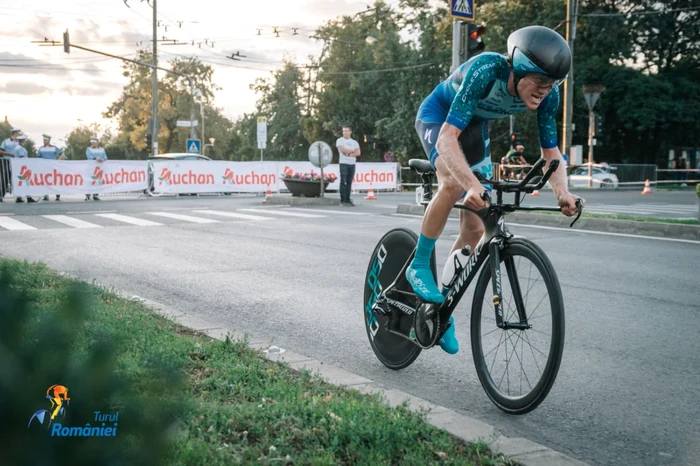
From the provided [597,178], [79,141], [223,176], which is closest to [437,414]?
[223,176]

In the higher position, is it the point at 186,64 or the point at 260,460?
the point at 186,64

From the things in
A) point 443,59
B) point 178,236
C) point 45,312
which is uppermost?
point 443,59

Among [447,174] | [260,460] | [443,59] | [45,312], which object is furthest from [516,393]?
[443,59]

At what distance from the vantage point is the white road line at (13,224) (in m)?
13.6

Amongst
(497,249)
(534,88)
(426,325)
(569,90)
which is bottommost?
(426,325)

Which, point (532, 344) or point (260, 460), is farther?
point (532, 344)

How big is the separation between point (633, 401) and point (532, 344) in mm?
770

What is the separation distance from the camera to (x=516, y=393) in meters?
3.55

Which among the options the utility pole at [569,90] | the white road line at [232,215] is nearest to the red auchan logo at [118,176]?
the white road line at [232,215]

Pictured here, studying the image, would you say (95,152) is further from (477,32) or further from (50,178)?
(477,32)

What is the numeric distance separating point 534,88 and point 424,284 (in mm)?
1179

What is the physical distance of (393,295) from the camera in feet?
14.4

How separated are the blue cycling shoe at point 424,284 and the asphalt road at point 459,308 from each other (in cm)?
50

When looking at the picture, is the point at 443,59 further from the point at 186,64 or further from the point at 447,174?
the point at 447,174
